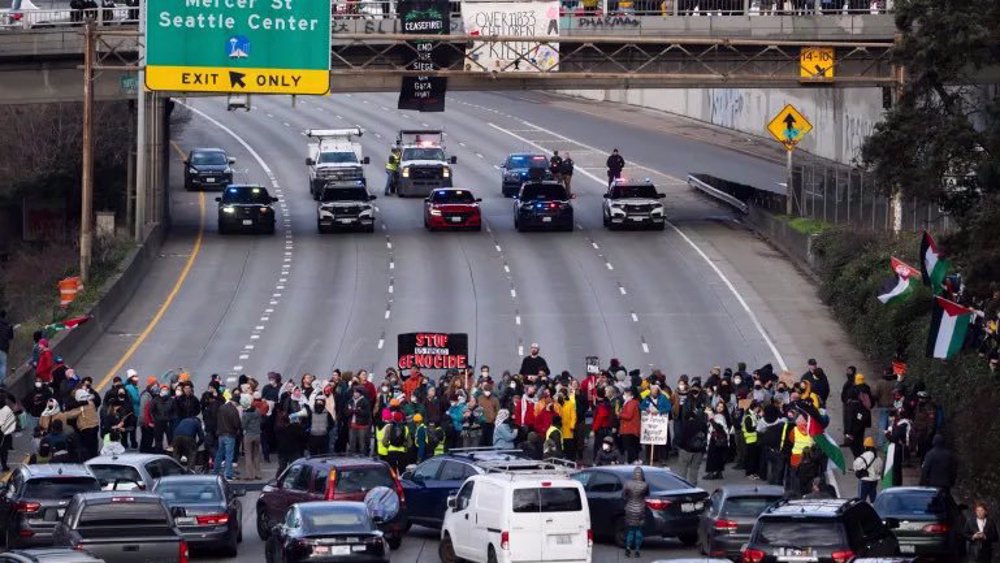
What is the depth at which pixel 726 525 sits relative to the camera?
28453 millimetres

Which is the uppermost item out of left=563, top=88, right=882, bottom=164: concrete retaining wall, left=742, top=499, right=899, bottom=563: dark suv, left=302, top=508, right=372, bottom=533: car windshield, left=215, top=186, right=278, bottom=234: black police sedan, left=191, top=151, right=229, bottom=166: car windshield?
left=563, top=88, right=882, bottom=164: concrete retaining wall

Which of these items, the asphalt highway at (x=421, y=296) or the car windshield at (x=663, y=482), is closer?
the car windshield at (x=663, y=482)

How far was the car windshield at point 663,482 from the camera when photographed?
30.7 meters

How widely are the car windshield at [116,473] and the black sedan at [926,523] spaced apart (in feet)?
34.8

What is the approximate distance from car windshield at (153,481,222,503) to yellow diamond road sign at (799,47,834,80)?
1506 inches

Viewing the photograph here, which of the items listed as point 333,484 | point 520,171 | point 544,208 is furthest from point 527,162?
point 333,484

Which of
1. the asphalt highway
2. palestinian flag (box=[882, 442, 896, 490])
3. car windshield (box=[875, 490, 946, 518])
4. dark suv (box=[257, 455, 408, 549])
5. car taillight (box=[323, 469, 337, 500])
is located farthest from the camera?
the asphalt highway

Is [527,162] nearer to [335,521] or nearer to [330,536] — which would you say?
[335,521]

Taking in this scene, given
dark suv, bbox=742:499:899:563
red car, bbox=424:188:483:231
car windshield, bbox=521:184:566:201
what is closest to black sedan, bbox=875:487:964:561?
dark suv, bbox=742:499:899:563

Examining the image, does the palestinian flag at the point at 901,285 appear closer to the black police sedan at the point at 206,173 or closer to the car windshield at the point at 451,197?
the car windshield at the point at 451,197

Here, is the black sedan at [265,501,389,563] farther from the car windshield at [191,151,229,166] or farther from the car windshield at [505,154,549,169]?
the car windshield at [191,151,229,166]

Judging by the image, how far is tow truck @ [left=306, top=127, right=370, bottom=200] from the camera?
250 ft

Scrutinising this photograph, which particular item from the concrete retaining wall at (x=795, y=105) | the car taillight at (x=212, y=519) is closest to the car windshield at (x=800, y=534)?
the car taillight at (x=212, y=519)

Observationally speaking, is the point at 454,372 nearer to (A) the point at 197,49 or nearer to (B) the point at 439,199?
(A) the point at 197,49
